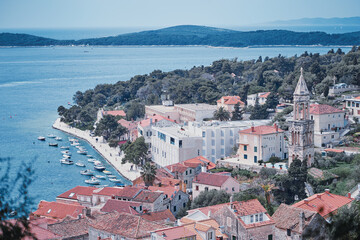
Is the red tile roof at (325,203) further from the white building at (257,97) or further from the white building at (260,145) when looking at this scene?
the white building at (257,97)

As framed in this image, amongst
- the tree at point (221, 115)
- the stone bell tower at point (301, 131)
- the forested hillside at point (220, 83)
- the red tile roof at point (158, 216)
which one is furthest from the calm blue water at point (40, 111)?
the stone bell tower at point (301, 131)

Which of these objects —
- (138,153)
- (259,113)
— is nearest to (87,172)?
(138,153)

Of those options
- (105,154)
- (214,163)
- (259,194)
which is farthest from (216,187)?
(105,154)

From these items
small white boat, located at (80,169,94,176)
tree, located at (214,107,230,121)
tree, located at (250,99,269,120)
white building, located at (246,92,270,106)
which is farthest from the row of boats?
white building, located at (246,92,270,106)

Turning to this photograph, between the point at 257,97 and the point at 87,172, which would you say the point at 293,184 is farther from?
the point at 257,97

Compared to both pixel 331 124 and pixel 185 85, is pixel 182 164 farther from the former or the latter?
pixel 185 85

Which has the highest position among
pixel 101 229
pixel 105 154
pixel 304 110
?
pixel 304 110
